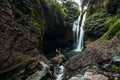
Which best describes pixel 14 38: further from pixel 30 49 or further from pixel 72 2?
pixel 72 2

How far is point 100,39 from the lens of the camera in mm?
11789

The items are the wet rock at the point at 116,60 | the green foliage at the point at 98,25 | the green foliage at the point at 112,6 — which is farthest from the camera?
the green foliage at the point at 98,25

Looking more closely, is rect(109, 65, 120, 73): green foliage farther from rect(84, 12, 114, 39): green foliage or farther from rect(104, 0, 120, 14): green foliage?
rect(104, 0, 120, 14): green foliage

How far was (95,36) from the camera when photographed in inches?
762

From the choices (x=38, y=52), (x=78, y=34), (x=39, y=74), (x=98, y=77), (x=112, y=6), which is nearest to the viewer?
(x=98, y=77)

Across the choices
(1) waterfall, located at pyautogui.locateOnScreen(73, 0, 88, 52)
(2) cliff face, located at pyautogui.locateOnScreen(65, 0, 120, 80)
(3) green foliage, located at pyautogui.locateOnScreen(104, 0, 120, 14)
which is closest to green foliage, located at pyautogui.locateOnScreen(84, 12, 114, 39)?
(2) cliff face, located at pyautogui.locateOnScreen(65, 0, 120, 80)

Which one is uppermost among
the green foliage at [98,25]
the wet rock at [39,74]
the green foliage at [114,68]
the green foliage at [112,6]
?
the green foliage at [112,6]

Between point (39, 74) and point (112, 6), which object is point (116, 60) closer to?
point (39, 74)

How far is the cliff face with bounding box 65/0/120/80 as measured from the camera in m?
8.22

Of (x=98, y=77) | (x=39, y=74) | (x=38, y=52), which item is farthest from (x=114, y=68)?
(x=38, y=52)

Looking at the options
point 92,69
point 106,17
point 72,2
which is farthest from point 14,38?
point 72,2

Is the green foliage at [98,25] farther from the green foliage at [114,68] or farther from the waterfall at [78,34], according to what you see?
the green foliage at [114,68]

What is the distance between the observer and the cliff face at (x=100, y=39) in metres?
8.22

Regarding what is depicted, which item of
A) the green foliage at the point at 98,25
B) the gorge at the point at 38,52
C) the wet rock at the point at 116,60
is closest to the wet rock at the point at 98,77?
the gorge at the point at 38,52
